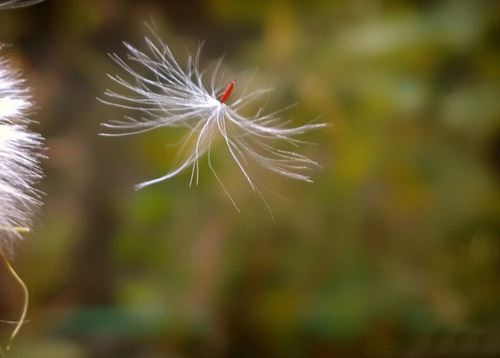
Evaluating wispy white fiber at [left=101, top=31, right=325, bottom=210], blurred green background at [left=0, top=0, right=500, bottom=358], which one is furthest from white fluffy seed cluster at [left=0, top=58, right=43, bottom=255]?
blurred green background at [left=0, top=0, right=500, bottom=358]

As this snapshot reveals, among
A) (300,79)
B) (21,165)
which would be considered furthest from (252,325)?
(21,165)

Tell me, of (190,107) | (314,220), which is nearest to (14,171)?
(190,107)

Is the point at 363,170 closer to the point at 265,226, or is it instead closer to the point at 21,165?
the point at 265,226

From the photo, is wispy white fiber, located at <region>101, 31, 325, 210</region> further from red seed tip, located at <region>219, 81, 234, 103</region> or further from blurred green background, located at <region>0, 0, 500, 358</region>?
blurred green background, located at <region>0, 0, 500, 358</region>

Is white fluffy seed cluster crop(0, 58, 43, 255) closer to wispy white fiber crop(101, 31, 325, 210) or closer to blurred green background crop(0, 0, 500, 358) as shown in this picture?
wispy white fiber crop(101, 31, 325, 210)

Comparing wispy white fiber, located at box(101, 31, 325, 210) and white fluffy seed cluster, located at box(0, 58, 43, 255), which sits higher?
wispy white fiber, located at box(101, 31, 325, 210)

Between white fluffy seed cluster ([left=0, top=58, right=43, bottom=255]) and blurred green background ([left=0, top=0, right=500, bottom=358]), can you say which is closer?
white fluffy seed cluster ([left=0, top=58, right=43, bottom=255])

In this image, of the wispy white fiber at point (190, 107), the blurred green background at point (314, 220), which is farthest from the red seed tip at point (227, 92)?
the blurred green background at point (314, 220)

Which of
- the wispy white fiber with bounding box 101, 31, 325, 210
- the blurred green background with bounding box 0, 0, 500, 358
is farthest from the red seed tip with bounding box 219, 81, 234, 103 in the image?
the blurred green background with bounding box 0, 0, 500, 358
